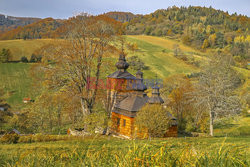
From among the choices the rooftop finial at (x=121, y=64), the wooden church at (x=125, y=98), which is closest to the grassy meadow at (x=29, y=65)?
the rooftop finial at (x=121, y=64)

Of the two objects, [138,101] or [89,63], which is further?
[138,101]

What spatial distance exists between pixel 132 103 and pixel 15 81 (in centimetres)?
4998

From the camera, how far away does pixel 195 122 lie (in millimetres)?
32344

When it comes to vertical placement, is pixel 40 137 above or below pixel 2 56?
below

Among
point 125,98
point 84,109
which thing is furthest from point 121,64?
point 84,109

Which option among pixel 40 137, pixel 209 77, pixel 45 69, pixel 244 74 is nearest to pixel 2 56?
pixel 45 69

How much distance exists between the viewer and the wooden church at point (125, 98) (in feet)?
81.6

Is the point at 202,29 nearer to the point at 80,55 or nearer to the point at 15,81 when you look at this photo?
the point at 15,81

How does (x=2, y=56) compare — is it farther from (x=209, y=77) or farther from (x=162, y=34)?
(x=162, y=34)

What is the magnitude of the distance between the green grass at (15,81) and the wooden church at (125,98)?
3206cm

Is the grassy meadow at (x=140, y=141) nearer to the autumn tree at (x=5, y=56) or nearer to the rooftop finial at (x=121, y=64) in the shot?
the autumn tree at (x=5, y=56)

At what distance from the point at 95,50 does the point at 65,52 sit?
3.77 metres

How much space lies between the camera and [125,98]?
2786 cm

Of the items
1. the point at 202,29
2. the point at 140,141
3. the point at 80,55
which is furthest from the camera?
the point at 202,29
